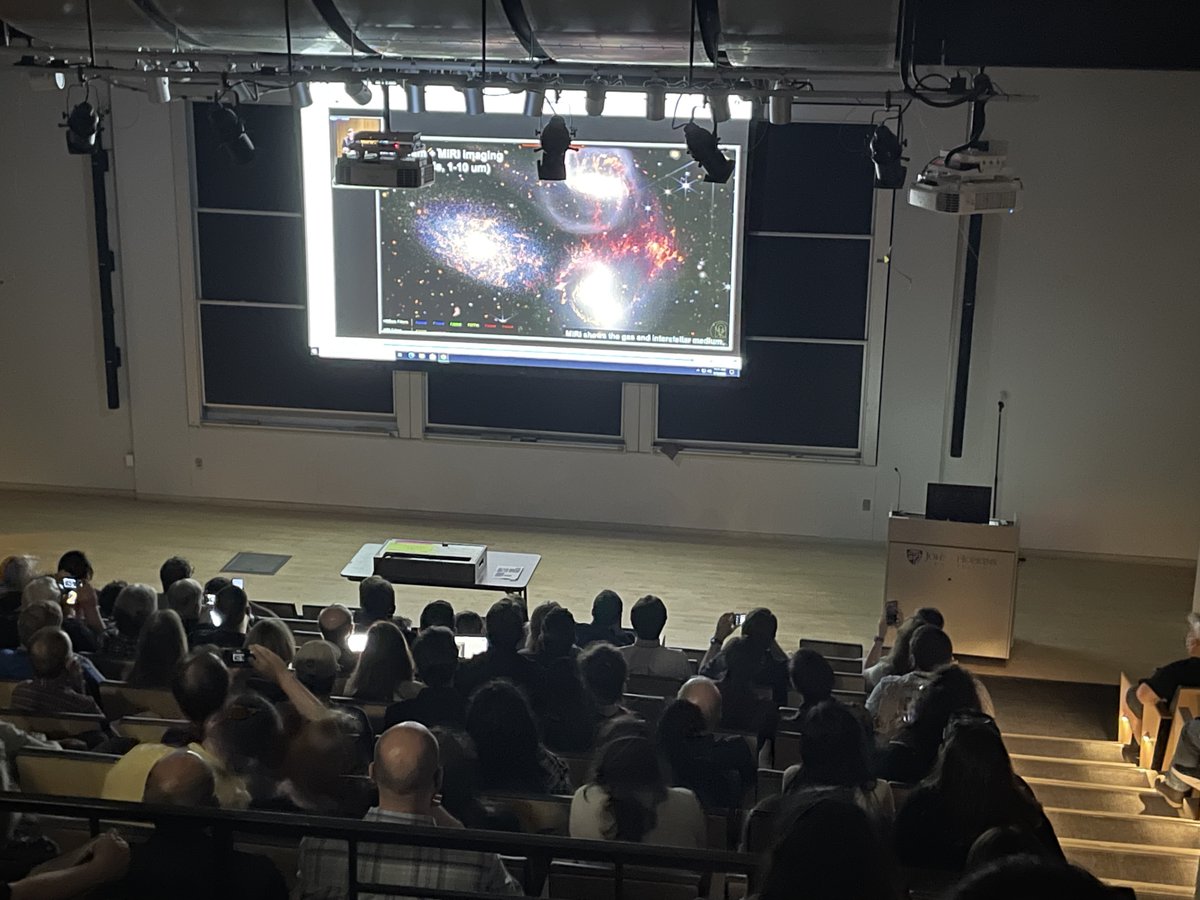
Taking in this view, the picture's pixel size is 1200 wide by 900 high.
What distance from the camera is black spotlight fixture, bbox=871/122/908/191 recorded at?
23.0 ft

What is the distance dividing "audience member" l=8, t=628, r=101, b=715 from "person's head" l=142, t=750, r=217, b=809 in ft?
5.46

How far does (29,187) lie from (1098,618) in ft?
27.0

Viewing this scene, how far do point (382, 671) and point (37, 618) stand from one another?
4.61 feet

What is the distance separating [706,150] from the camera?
652 centimetres

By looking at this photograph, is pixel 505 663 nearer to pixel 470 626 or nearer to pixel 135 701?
pixel 470 626

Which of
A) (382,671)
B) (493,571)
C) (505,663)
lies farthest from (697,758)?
(493,571)

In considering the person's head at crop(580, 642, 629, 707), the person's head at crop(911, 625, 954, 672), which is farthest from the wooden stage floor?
the person's head at crop(580, 642, 629, 707)

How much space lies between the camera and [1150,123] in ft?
28.4

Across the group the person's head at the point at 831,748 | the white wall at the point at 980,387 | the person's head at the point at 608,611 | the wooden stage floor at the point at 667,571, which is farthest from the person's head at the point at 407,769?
the white wall at the point at 980,387

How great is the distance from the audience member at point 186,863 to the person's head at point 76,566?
11.5 ft

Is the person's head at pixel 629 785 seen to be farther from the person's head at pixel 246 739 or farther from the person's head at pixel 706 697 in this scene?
the person's head at pixel 246 739

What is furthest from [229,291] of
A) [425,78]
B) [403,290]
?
[425,78]

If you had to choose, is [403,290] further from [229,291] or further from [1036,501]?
[1036,501]

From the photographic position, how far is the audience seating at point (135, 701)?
4996 mm
